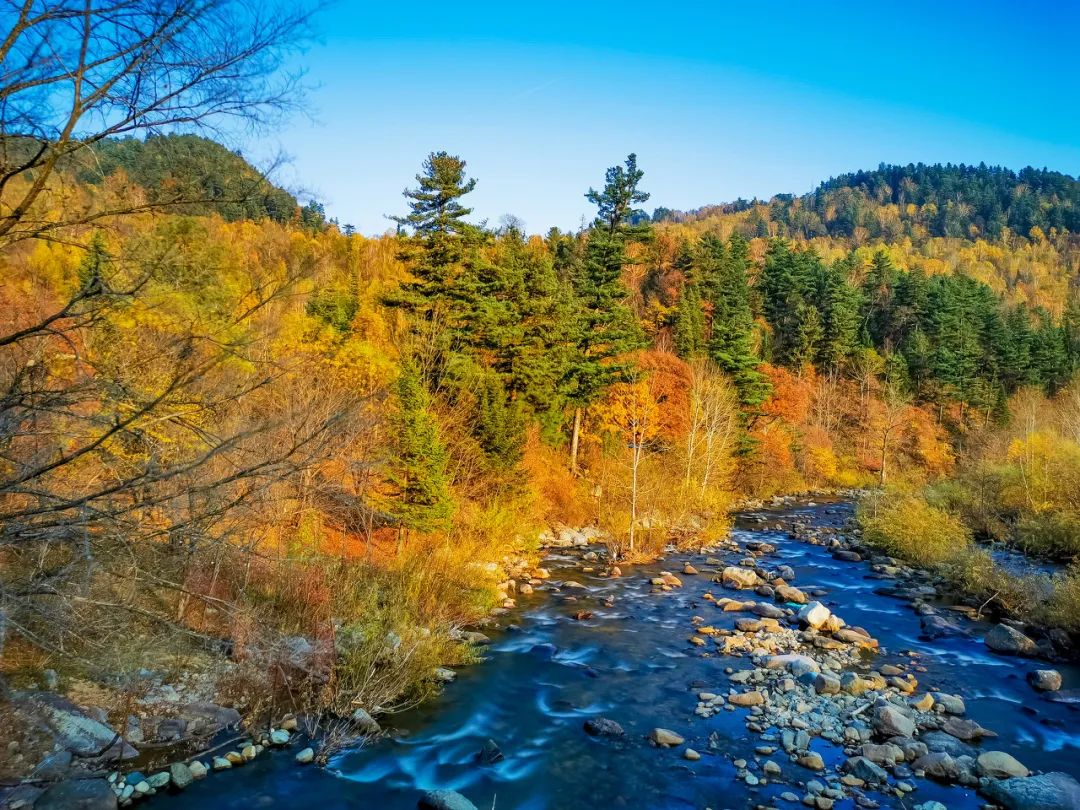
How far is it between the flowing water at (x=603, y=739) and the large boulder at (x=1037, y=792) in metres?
0.33

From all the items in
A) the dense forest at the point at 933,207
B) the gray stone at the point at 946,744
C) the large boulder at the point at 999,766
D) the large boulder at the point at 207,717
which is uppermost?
Result: the dense forest at the point at 933,207

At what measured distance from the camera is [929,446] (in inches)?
1938

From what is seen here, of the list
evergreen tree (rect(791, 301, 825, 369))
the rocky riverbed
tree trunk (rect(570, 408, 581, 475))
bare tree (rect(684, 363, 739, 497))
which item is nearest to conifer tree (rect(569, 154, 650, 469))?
tree trunk (rect(570, 408, 581, 475))

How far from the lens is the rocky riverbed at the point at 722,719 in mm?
7965

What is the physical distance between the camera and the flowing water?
7930 mm

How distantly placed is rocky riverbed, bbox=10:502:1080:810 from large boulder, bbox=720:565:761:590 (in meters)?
1.47

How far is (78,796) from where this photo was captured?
22.3 feet

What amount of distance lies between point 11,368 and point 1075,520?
2734 centimetres

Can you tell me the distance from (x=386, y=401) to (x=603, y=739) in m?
11.3

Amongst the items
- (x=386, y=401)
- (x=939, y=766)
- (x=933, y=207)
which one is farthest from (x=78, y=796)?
(x=933, y=207)

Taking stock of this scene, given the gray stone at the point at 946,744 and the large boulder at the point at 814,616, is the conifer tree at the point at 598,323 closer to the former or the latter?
the large boulder at the point at 814,616

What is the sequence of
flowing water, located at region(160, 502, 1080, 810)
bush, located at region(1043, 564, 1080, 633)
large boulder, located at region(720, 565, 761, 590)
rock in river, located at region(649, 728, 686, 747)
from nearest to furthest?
flowing water, located at region(160, 502, 1080, 810) < rock in river, located at region(649, 728, 686, 747) < bush, located at region(1043, 564, 1080, 633) < large boulder, located at region(720, 565, 761, 590)

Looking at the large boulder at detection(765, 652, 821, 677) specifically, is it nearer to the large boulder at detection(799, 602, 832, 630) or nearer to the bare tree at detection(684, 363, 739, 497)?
the large boulder at detection(799, 602, 832, 630)

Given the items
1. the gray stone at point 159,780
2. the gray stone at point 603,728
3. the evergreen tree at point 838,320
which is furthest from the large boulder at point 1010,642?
the evergreen tree at point 838,320
